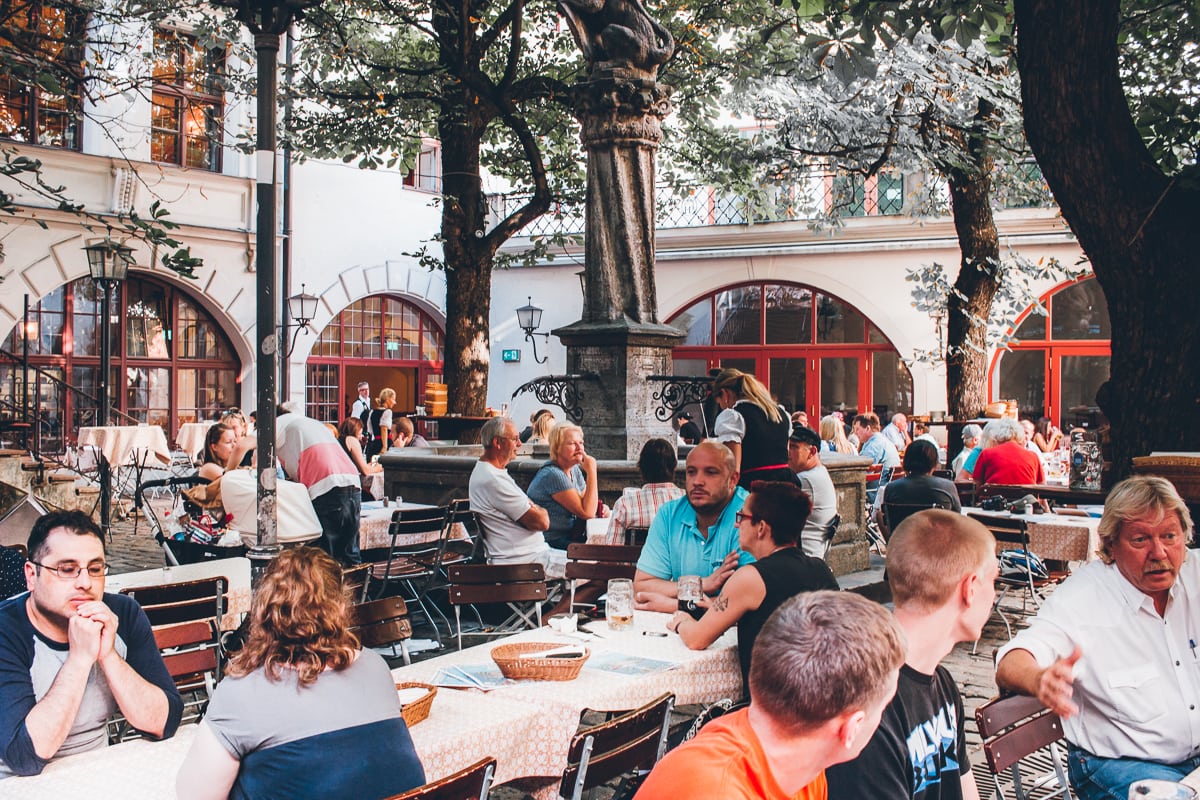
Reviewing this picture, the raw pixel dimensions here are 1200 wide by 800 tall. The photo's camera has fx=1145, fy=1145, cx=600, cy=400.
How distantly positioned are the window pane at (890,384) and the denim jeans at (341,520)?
15128 mm

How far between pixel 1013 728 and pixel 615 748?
1.22 meters

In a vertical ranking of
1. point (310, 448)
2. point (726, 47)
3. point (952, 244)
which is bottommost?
point (310, 448)

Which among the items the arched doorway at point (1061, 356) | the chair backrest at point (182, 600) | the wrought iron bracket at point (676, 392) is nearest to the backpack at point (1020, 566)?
the wrought iron bracket at point (676, 392)

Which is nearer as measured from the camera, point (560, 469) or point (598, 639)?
point (598, 639)

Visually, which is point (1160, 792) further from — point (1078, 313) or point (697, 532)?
point (1078, 313)

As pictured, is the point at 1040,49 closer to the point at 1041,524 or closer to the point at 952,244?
the point at 1041,524

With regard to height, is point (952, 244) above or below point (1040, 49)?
above

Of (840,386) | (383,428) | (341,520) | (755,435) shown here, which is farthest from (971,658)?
(840,386)

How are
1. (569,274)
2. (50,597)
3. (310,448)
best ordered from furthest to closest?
(569,274) < (310,448) < (50,597)

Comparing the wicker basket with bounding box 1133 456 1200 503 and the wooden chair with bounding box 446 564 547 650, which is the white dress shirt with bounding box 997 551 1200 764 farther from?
the wooden chair with bounding box 446 564 547 650

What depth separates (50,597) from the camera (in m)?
3.47

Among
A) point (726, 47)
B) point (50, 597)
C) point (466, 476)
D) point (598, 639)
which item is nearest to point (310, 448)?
point (466, 476)

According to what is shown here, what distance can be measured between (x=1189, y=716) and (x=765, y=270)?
20.2 m

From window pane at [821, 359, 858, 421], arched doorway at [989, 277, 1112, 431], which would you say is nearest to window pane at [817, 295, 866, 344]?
window pane at [821, 359, 858, 421]
